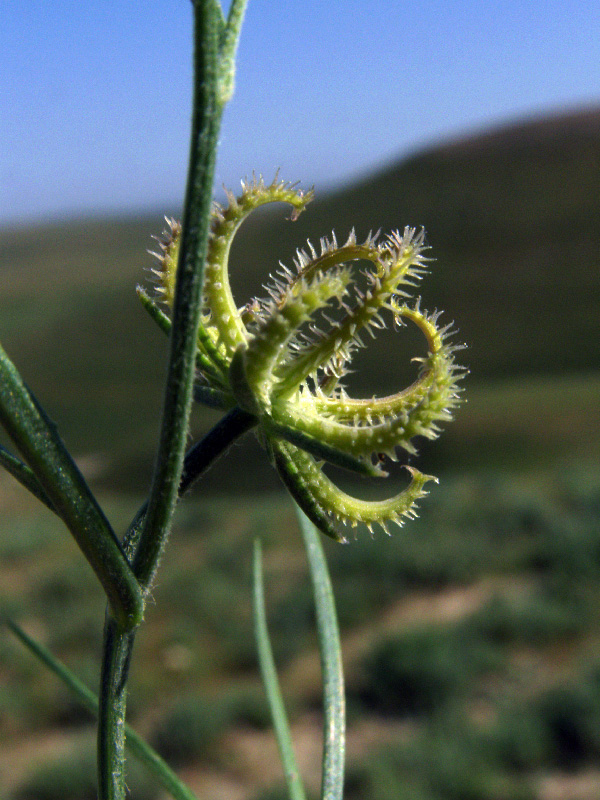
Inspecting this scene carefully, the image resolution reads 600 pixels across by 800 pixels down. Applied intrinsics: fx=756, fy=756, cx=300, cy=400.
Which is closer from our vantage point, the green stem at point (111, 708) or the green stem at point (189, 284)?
the green stem at point (189, 284)

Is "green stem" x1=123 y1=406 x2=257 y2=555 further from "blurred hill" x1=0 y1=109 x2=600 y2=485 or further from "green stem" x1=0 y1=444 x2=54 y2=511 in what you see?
"blurred hill" x1=0 y1=109 x2=600 y2=485

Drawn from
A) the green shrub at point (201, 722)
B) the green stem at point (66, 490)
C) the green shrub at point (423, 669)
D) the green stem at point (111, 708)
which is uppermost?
the green stem at point (66, 490)

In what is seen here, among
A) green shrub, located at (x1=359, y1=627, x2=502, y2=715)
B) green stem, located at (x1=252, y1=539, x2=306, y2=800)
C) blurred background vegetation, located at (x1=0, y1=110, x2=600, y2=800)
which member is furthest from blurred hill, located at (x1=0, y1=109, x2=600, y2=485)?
green stem, located at (x1=252, y1=539, x2=306, y2=800)

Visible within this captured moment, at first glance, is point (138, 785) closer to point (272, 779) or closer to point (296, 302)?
point (272, 779)

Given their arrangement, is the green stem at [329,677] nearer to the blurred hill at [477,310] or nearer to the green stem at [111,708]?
A: the green stem at [111,708]

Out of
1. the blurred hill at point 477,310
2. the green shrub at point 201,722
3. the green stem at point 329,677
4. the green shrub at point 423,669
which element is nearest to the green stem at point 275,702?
the green stem at point 329,677

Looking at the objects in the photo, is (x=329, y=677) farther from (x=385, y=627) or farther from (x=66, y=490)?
(x=385, y=627)

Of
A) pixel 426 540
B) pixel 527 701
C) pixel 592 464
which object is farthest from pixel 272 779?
pixel 592 464
